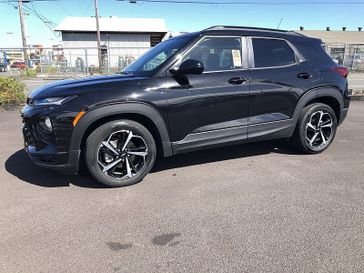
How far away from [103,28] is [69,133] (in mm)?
37652

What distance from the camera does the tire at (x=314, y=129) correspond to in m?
5.29

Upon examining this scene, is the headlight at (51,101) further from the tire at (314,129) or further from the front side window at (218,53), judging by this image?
the tire at (314,129)

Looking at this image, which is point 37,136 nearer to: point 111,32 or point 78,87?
point 78,87

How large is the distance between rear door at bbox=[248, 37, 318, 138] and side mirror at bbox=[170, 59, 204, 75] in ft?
2.98

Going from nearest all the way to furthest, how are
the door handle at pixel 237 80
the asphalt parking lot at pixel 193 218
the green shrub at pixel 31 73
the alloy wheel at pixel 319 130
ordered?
1. the asphalt parking lot at pixel 193 218
2. the door handle at pixel 237 80
3. the alloy wheel at pixel 319 130
4. the green shrub at pixel 31 73

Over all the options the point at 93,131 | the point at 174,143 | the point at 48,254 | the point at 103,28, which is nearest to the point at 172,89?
the point at 174,143

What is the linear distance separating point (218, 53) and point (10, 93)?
706 cm

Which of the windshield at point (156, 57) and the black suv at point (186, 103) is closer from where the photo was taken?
the black suv at point (186, 103)

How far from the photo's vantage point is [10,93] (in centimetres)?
948

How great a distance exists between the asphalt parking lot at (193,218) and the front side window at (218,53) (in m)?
1.41

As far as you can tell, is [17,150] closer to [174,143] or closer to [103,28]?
[174,143]

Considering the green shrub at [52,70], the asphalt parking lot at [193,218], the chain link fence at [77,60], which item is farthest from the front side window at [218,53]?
the green shrub at [52,70]

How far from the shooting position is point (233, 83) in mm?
4570

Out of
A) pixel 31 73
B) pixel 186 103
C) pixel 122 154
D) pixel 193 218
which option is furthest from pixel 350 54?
pixel 193 218
